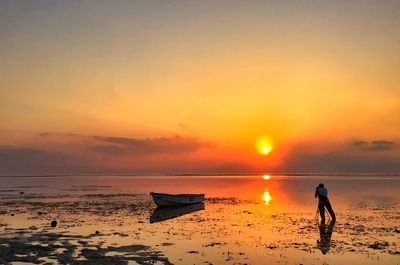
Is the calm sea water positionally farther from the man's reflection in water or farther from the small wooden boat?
the man's reflection in water

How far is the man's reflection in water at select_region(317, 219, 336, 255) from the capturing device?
21469 millimetres

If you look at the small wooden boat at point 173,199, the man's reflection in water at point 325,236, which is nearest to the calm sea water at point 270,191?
the small wooden boat at point 173,199

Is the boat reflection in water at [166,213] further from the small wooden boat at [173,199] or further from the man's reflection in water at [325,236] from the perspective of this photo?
the man's reflection in water at [325,236]

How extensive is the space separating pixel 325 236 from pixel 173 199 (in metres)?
25.2

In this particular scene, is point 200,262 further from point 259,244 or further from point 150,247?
point 259,244

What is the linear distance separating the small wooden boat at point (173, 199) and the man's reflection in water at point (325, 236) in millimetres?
20718

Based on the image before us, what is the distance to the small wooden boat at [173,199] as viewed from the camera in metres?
45.8

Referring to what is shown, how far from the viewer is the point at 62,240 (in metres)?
23.0

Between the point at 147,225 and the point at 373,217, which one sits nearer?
the point at 147,225

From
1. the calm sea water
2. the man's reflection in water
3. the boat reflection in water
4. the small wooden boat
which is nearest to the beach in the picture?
the man's reflection in water

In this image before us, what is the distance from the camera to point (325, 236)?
2500 cm

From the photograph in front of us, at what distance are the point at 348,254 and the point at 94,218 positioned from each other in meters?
21.9

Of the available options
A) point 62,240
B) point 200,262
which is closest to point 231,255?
point 200,262

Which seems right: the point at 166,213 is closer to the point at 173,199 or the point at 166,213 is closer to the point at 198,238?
the point at 173,199
